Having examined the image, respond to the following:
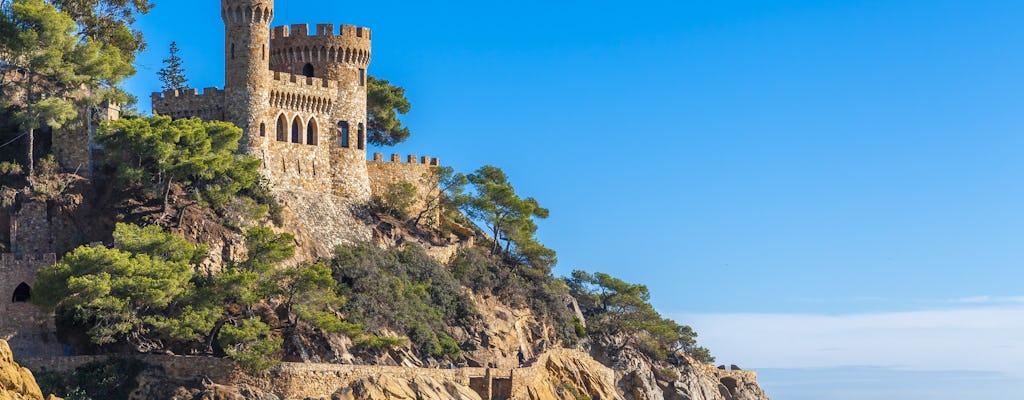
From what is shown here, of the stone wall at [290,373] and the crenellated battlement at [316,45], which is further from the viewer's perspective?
the crenellated battlement at [316,45]

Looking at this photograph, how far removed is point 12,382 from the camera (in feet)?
198

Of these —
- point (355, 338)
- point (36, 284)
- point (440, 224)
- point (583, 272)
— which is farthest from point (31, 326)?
point (583, 272)

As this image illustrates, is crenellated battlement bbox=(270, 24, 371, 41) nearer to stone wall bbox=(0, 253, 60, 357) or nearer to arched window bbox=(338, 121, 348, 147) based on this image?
arched window bbox=(338, 121, 348, 147)

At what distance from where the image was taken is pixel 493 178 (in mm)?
110875

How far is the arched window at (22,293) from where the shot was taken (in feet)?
274

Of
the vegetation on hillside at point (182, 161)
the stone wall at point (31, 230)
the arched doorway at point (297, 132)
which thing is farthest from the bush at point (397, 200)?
the stone wall at point (31, 230)

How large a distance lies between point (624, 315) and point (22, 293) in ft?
140

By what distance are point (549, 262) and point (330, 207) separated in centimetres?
1607

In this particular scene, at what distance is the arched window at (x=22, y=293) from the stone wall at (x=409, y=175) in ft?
87.9

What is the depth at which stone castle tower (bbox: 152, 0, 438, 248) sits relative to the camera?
326 feet

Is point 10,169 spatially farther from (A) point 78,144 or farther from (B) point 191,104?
(B) point 191,104

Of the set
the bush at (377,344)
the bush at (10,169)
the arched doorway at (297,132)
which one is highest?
the arched doorway at (297,132)

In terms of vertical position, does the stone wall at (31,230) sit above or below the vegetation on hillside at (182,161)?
below

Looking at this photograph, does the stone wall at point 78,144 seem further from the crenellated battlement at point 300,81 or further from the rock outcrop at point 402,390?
the rock outcrop at point 402,390
